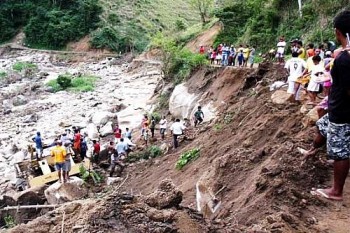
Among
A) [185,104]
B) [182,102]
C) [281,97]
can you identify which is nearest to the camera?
[281,97]

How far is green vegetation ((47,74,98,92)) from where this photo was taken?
34.5 m

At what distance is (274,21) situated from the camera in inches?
1019

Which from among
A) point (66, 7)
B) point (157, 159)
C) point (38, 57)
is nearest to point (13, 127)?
point (157, 159)

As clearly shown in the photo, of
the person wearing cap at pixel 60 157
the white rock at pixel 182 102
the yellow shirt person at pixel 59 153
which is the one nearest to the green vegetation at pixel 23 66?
the white rock at pixel 182 102

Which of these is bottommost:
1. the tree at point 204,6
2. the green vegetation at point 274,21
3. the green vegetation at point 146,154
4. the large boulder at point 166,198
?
the green vegetation at point 146,154

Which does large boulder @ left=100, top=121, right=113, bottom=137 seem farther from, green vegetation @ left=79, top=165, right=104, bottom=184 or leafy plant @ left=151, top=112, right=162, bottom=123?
green vegetation @ left=79, top=165, right=104, bottom=184

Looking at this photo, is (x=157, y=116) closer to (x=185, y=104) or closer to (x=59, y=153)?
(x=185, y=104)

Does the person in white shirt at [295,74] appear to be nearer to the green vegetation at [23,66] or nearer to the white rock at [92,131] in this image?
the white rock at [92,131]

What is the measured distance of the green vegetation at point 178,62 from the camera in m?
24.3

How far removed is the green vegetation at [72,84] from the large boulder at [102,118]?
28.6 feet

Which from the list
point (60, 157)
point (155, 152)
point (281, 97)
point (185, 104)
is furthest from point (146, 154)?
point (281, 97)

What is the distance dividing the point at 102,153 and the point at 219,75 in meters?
6.23

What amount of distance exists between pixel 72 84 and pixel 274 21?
15933mm

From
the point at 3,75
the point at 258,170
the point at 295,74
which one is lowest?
the point at 3,75
